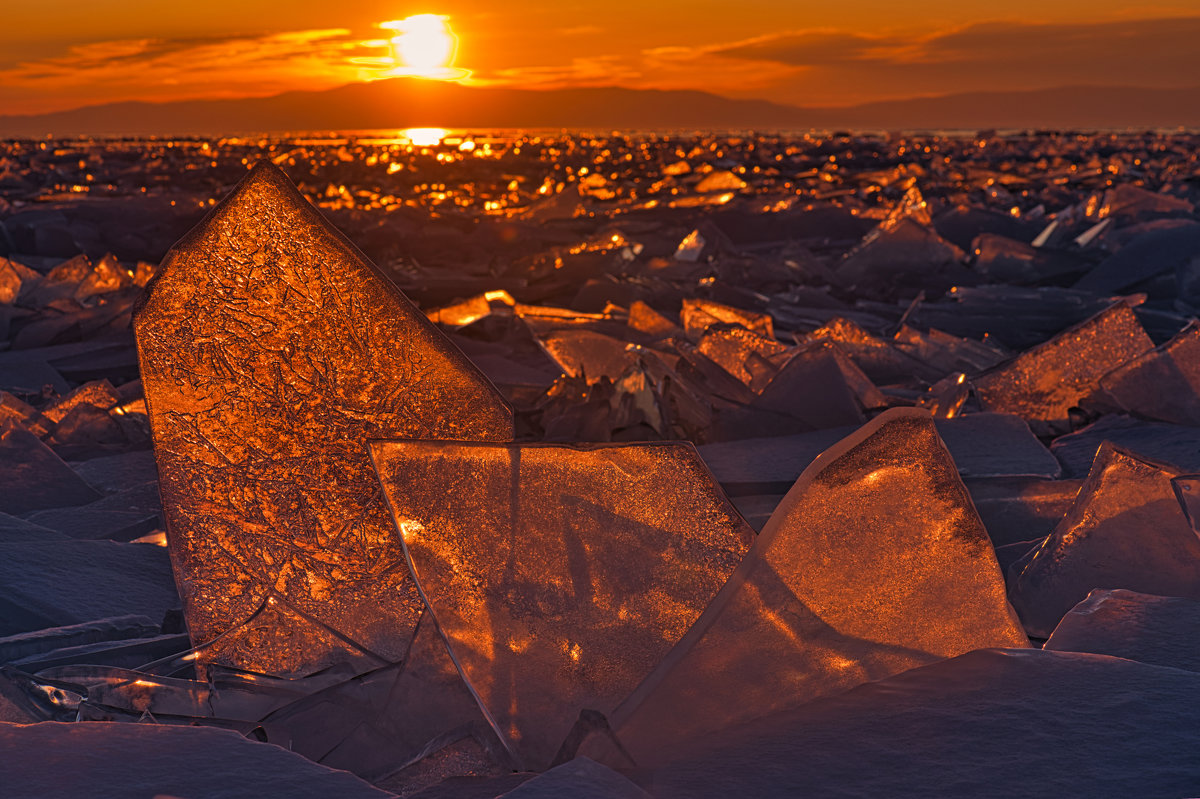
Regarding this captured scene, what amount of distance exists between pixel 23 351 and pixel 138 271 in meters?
1.31

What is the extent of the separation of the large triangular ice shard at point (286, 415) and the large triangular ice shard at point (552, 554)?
18cm

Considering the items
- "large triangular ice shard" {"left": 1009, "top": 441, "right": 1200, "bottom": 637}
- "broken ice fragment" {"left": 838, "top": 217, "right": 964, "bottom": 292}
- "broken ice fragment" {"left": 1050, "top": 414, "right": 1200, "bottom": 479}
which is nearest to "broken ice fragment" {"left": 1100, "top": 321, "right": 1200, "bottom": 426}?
"broken ice fragment" {"left": 1050, "top": 414, "right": 1200, "bottom": 479}

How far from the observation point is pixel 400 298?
1.24m

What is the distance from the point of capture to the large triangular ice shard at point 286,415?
48.4 inches

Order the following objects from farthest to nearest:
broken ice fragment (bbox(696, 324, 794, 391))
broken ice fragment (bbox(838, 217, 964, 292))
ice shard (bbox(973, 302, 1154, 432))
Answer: broken ice fragment (bbox(838, 217, 964, 292)), broken ice fragment (bbox(696, 324, 794, 391)), ice shard (bbox(973, 302, 1154, 432))

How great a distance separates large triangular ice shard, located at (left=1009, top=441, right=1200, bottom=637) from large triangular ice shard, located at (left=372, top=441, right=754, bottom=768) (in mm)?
601

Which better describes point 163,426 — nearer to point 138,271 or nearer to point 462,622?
point 462,622

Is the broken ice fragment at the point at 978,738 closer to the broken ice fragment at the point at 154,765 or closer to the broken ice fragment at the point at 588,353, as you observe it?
the broken ice fragment at the point at 154,765

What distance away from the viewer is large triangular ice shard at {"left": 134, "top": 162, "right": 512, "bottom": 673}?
4.04ft

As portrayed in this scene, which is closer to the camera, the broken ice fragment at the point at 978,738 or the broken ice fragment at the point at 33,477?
the broken ice fragment at the point at 978,738

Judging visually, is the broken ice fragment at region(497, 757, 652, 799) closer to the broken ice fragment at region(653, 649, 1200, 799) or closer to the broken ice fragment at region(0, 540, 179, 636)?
the broken ice fragment at region(653, 649, 1200, 799)

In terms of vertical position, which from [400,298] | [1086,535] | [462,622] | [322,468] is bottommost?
[1086,535]

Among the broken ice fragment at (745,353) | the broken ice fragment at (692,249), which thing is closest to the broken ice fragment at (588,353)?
the broken ice fragment at (745,353)

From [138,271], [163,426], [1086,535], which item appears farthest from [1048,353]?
[138,271]
